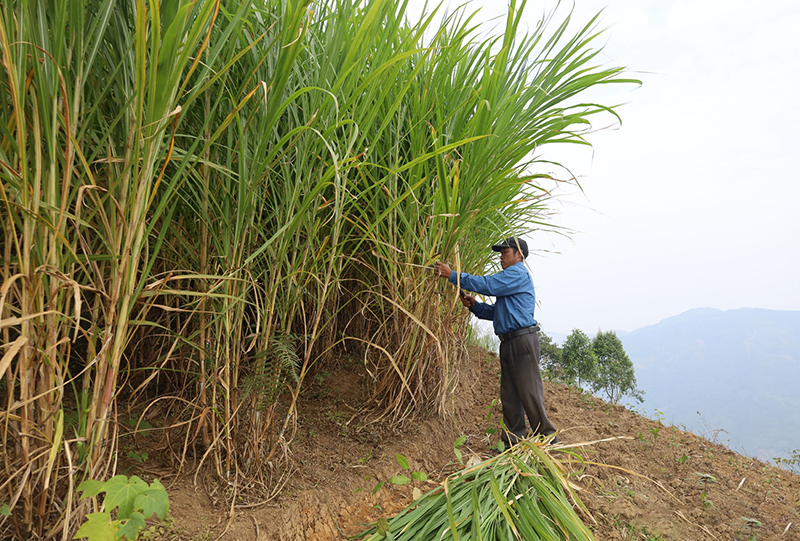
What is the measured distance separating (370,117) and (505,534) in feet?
4.61

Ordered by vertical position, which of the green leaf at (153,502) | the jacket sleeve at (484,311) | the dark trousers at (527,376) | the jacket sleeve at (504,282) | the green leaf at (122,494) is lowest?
the dark trousers at (527,376)

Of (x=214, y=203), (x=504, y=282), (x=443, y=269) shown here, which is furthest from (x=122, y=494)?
(x=504, y=282)

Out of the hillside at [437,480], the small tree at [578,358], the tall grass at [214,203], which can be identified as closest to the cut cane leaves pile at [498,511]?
the hillside at [437,480]

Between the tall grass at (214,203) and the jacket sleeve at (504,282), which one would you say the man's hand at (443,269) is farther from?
the jacket sleeve at (504,282)

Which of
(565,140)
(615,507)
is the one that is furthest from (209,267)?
(615,507)

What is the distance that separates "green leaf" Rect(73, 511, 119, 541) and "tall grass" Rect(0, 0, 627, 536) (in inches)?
1.8

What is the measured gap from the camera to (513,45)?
1.76 meters

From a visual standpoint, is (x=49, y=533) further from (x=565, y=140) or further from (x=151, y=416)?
(x=565, y=140)

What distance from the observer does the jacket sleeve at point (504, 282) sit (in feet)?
6.64

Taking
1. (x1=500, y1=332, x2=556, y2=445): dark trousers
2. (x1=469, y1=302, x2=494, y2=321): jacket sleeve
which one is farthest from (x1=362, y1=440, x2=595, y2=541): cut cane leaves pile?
(x1=469, y1=302, x2=494, y2=321): jacket sleeve

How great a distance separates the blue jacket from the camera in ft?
7.23

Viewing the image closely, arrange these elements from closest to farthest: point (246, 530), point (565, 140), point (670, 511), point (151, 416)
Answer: point (246, 530) → point (151, 416) → point (565, 140) → point (670, 511)

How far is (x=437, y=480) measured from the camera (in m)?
1.86

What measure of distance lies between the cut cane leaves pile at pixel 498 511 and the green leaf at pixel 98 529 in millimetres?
778
